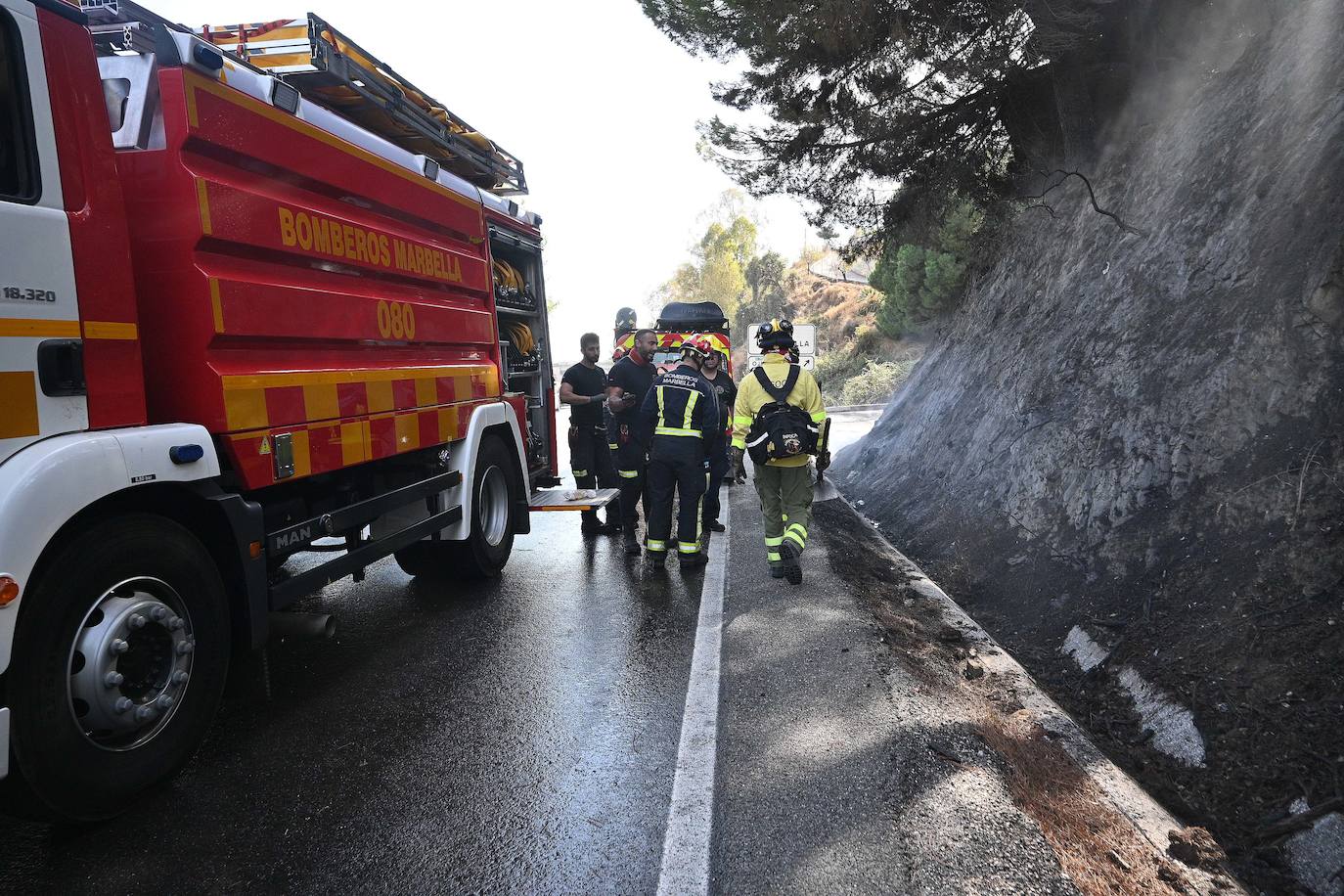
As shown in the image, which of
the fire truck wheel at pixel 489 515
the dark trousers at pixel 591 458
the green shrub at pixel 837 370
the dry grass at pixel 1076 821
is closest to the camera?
the dry grass at pixel 1076 821

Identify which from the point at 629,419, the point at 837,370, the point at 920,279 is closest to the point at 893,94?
the point at 629,419

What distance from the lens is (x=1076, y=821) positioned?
2836mm

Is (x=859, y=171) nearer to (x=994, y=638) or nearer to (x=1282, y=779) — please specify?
(x=994, y=638)

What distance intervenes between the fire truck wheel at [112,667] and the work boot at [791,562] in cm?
377

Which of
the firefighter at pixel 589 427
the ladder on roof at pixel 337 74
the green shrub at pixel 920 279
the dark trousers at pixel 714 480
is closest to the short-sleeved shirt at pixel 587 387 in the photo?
the firefighter at pixel 589 427

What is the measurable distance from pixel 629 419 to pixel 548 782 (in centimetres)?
479

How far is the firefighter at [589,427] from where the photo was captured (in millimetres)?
8094

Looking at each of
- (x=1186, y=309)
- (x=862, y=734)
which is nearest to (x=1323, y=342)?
(x=1186, y=309)

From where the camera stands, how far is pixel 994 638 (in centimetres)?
503

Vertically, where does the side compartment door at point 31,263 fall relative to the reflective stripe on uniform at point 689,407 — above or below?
above

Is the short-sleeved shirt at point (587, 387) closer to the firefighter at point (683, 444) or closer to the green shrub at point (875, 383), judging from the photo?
the firefighter at point (683, 444)

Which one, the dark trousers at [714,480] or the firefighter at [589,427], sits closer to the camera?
the dark trousers at [714,480]

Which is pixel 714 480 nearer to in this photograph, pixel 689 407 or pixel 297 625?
pixel 689 407

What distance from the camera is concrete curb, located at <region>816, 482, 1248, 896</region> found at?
2.74 meters
